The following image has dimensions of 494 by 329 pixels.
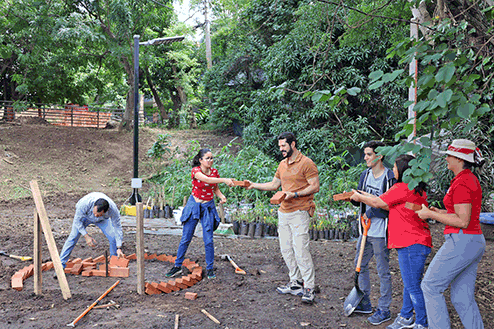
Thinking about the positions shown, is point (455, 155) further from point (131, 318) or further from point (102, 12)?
point (102, 12)

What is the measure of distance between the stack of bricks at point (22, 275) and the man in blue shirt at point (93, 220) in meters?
0.39

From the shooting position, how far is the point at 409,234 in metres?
3.55

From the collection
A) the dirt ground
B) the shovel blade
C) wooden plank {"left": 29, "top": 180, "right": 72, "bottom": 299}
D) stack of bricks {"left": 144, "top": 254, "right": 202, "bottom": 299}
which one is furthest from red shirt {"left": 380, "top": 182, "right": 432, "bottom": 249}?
wooden plank {"left": 29, "top": 180, "right": 72, "bottom": 299}

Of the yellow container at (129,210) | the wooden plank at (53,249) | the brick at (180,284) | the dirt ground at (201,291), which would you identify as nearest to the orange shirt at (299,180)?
the dirt ground at (201,291)

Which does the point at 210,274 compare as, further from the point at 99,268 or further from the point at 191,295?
the point at 99,268

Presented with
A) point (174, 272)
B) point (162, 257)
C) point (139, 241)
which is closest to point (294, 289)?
point (174, 272)

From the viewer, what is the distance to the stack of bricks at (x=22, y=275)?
16.3ft

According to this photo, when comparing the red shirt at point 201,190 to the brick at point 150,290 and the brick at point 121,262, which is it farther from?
the brick at point 121,262

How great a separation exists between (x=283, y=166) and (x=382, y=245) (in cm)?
144

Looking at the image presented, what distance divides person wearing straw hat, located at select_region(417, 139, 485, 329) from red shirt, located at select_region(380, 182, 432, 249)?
0.31m

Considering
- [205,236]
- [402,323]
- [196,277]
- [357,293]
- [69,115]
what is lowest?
[196,277]

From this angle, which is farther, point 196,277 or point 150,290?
point 196,277

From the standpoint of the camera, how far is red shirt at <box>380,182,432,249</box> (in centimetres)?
354

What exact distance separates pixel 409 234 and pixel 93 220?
411 centimetres
